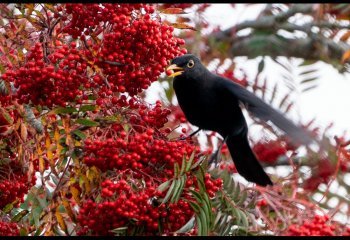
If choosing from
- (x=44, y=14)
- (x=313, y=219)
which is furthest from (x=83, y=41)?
(x=313, y=219)

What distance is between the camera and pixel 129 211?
3.84 metres

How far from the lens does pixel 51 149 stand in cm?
431

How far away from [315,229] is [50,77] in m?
1.48

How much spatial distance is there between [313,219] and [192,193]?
1.91 feet

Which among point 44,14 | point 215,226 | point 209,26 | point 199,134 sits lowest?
point 199,134

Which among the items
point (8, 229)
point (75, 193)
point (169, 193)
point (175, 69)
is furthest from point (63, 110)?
point (175, 69)

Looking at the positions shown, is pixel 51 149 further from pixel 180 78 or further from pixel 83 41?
pixel 180 78

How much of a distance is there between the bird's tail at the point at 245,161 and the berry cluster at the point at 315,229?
70.1 inches

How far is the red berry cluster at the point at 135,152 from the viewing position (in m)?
4.03

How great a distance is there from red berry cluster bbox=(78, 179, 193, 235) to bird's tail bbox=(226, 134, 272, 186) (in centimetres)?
150

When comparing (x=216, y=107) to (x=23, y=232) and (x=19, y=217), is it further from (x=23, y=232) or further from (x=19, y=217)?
(x=23, y=232)

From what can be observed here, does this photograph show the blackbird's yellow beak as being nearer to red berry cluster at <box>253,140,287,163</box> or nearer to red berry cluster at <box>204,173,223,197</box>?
red berry cluster at <box>253,140,287,163</box>

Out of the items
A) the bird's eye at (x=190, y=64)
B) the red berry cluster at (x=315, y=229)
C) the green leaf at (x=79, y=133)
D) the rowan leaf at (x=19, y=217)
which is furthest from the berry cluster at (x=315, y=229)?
the bird's eye at (x=190, y=64)

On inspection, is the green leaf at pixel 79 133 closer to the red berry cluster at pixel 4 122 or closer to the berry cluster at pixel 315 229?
the red berry cluster at pixel 4 122
